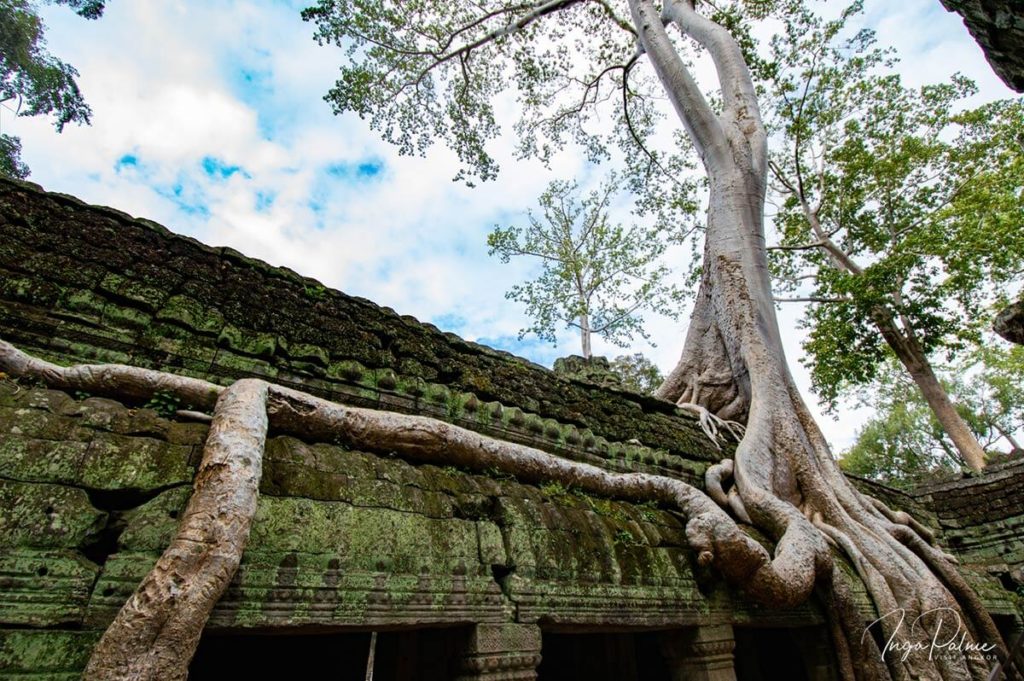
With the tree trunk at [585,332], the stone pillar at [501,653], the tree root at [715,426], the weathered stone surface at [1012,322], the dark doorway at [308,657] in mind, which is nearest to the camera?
the stone pillar at [501,653]

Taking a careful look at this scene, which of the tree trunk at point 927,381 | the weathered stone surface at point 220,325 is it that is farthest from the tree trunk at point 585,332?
the weathered stone surface at point 220,325

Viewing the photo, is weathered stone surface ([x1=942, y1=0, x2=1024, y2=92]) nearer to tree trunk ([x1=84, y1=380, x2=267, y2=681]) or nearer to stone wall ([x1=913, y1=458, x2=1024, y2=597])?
tree trunk ([x1=84, y1=380, x2=267, y2=681])

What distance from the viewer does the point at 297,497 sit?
163 centimetres

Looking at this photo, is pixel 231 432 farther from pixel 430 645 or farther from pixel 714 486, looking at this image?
pixel 714 486

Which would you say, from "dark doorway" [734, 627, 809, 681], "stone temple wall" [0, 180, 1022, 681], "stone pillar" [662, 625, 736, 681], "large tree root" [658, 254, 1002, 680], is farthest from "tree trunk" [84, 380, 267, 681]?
"dark doorway" [734, 627, 809, 681]

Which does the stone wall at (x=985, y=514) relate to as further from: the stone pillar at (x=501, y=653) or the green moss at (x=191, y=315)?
the green moss at (x=191, y=315)

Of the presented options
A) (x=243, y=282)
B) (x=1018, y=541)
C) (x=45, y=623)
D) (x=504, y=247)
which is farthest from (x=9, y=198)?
(x=504, y=247)

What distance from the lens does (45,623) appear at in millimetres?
1149

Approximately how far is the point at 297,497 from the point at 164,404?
0.62m

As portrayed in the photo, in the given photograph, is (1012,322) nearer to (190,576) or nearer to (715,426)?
(715,426)

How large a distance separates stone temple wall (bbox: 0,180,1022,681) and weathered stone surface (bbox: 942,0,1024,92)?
3.20m

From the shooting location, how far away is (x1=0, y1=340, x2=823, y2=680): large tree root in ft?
3.70

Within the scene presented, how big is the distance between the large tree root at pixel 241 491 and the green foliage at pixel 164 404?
0.02 m

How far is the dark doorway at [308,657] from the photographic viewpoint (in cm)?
245
